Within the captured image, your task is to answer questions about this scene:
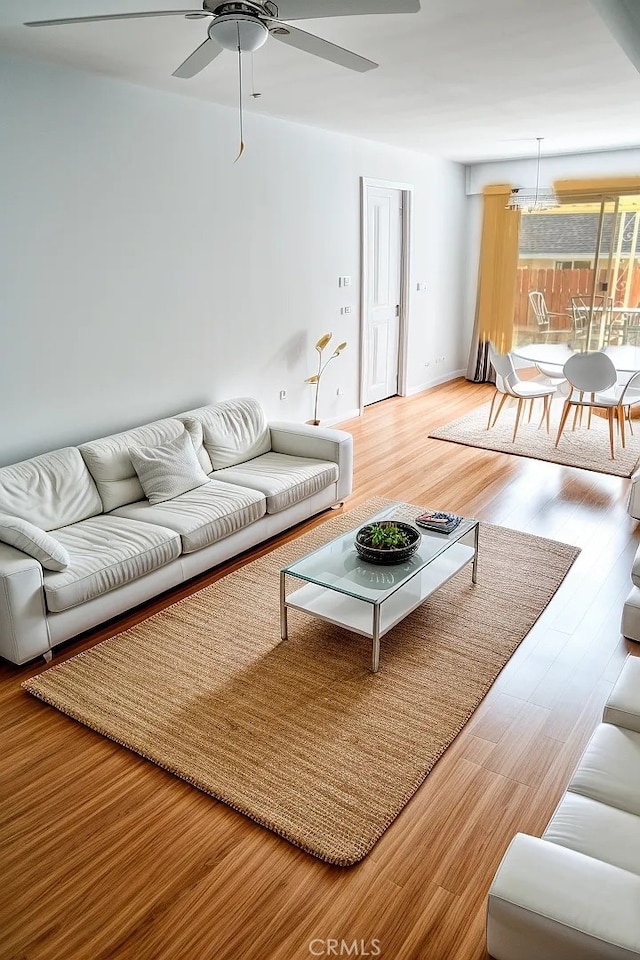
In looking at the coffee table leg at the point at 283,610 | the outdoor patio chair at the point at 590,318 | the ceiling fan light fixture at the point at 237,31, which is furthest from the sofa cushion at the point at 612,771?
the outdoor patio chair at the point at 590,318

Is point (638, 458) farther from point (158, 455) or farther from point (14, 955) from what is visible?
point (14, 955)

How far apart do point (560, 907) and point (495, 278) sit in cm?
826

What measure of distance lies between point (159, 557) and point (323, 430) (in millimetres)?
1796

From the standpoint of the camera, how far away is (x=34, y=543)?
304 cm

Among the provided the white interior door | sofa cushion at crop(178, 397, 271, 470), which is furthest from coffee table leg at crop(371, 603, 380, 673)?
the white interior door

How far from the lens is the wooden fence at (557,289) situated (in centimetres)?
788

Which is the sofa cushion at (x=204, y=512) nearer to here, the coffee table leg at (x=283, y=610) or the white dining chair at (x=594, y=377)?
the coffee table leg at (x=283, y=610)

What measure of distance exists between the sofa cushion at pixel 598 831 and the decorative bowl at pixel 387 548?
57.2 inches

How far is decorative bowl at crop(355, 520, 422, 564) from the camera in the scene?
321cm

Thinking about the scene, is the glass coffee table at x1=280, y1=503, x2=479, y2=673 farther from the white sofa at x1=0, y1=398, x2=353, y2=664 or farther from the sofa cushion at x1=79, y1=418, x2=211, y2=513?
the sofa cushion at x1=79, y1=418, x2=211, y2=513

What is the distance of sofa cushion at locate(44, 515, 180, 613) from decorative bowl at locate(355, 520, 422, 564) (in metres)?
0.99

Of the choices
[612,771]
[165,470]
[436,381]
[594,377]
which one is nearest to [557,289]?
[436,381]

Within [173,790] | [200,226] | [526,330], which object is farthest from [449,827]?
[526,330]

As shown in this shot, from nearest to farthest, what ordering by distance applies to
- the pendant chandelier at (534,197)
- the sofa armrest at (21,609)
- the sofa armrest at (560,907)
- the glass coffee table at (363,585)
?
the sofa armrest at (560,907)
the sofa armrest at (21,609)
the glass coffee table at (363,585)
the pendant chandelier at (534,197)
